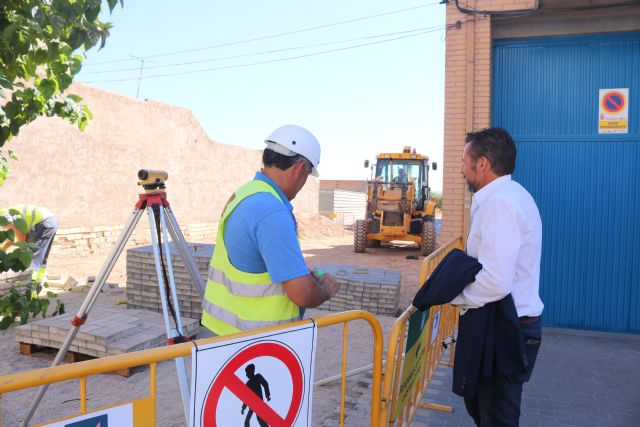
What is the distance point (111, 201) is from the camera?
15.9m

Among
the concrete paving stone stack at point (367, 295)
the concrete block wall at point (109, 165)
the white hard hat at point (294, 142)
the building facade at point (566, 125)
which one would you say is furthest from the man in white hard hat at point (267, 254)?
the concrete block wall at point (109, 165)

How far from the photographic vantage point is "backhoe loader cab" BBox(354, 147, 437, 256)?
16984 millimetres

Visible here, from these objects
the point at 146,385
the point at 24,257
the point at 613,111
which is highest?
the point at 613,111

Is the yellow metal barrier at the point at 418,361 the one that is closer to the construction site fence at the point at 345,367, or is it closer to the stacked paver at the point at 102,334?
the construction site fence at the point at 345,367

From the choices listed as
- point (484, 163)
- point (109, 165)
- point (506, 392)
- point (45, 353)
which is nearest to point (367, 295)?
point (45, 353)

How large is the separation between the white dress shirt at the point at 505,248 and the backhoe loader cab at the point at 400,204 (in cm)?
1447

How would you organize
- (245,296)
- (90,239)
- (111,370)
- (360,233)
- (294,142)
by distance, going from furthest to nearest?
(360,233) < (90,239) < (294,142) < (245,296) < (111,370)

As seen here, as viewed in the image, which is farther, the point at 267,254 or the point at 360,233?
the point at 360,233

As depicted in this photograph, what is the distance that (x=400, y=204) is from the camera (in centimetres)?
1689

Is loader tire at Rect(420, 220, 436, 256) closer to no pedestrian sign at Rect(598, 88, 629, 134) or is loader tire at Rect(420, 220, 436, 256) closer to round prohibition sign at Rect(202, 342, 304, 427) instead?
no pedestrian sign at Rect(598, 88, 629, 134)

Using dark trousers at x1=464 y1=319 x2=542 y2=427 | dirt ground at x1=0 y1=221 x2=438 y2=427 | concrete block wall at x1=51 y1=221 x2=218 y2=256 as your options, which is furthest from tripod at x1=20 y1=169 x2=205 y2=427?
concrete block wall at x1=51 y1=221 x2=218 y2=256

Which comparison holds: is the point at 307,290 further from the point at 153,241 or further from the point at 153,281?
the point at 153,281

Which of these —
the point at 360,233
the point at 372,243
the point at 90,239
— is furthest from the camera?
the point at 372,243

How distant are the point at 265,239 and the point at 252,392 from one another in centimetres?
61
